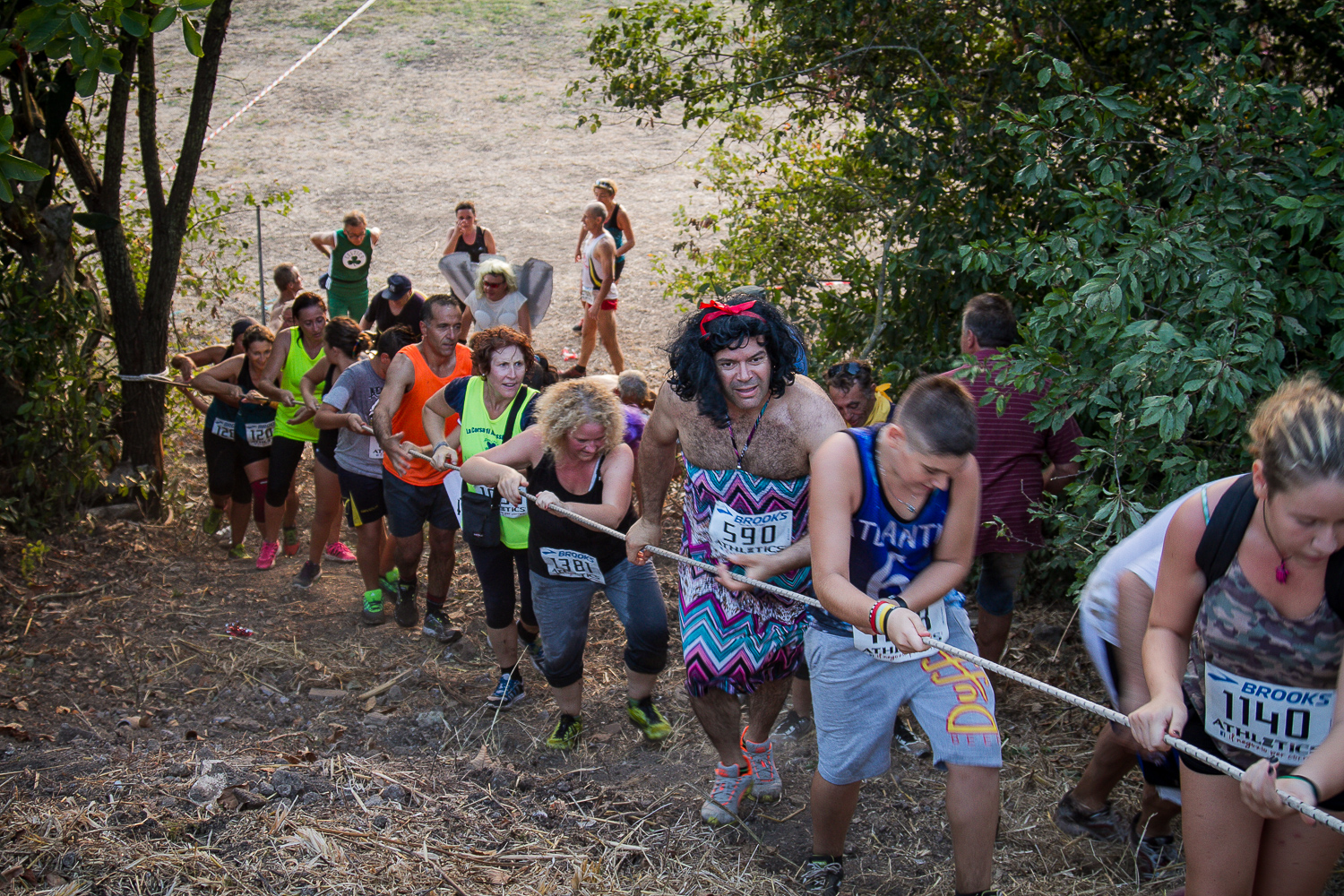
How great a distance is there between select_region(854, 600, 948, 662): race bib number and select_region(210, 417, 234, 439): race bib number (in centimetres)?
471

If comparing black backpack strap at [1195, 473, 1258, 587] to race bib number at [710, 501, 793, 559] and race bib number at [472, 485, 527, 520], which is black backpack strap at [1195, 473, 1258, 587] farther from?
race bib number at [472, 485, 527, 520]

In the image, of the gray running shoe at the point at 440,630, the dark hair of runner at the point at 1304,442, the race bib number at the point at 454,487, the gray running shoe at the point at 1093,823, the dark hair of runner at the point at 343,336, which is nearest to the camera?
the dark hair of runner at the point at 1304,442

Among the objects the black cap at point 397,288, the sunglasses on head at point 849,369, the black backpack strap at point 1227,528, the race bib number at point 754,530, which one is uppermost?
the black cap at point 397,288

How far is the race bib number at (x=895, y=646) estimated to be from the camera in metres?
3.05

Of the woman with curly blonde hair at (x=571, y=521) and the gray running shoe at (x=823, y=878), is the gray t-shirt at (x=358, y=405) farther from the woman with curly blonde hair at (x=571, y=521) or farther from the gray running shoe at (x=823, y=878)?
the gray running shoe at (x=823, y=878)

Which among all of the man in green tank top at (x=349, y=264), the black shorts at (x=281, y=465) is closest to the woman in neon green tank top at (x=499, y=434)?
the black shorts at (x=281, y=465)

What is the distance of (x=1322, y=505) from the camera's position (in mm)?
2230

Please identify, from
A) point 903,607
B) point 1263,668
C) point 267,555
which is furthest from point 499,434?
point 1263,668

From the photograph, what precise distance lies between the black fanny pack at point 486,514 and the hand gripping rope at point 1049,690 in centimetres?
42

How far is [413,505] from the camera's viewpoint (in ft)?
18.0

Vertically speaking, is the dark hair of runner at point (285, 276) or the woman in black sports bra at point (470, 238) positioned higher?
the woman in black sports bra at point (470, 238)

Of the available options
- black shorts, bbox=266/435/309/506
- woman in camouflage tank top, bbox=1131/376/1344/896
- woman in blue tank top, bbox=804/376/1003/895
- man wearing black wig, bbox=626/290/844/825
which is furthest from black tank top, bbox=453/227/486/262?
woman in camouflage tank top, bbox=1131/376/1344/896

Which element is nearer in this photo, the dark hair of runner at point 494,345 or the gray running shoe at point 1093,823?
the gray running shoe at point 1093,823

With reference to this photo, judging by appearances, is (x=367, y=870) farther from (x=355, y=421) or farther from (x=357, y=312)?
(x=357, y=312)
